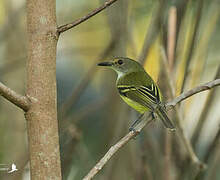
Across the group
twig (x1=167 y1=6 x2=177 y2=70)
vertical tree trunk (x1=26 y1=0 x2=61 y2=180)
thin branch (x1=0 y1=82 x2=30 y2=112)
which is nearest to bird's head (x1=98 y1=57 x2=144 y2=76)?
twig (x1=167 y1=6 x2=177 y2=70)

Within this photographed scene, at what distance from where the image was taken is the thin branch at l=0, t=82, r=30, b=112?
1.57 m

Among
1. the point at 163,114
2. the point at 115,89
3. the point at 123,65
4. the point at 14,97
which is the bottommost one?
the point at 14,97

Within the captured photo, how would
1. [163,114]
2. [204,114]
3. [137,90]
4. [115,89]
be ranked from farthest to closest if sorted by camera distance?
[115,89], [137,90], [204,114], [163,114]

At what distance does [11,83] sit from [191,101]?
1.89 metres

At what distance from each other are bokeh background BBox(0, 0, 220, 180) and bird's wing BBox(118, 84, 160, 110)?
5.2 inches

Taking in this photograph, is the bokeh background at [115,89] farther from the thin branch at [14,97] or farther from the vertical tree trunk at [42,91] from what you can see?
the thin branch at [14,97]

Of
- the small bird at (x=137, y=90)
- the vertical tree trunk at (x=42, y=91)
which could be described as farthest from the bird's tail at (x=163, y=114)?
the vertical tree trunk at (x=42, y=91)

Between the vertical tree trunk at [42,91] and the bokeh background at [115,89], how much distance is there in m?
1.37

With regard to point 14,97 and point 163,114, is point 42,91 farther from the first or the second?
point 163,114

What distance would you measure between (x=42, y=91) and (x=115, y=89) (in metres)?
2.23

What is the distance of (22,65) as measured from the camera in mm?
4719

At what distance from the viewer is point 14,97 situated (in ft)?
5.32

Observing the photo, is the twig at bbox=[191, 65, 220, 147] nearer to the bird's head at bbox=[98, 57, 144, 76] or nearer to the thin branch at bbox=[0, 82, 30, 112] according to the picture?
the bird's head at bbox=[98, 57, 144, 76]

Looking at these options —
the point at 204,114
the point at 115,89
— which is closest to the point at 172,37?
the point at 204,114
